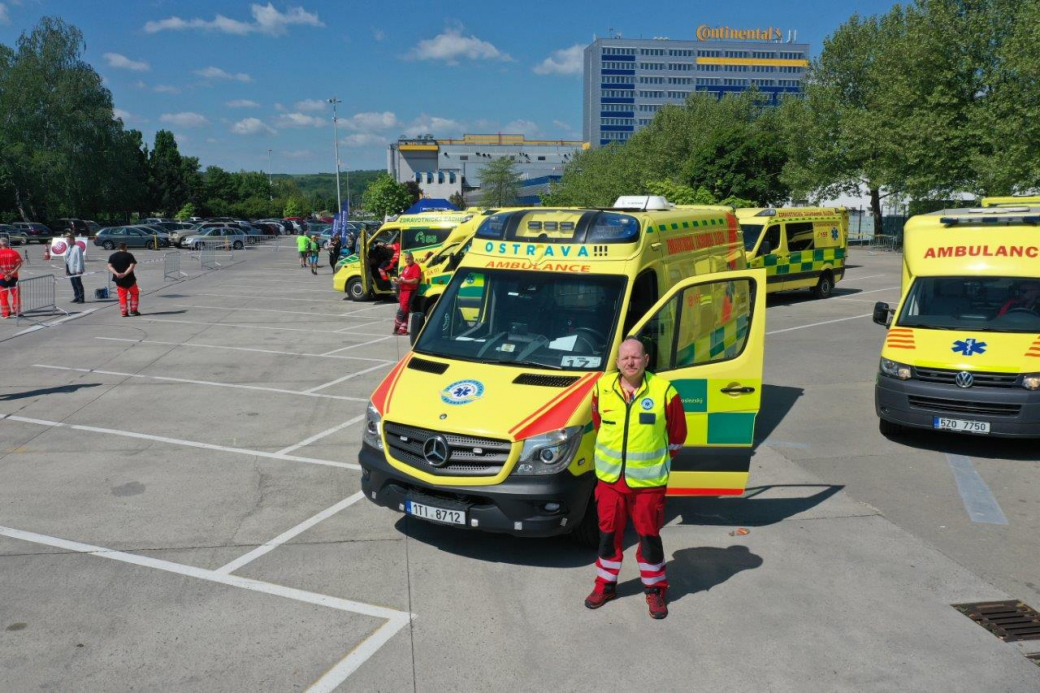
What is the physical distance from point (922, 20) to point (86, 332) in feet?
123

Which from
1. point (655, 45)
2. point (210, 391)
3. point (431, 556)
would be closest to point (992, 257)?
point (431, 556)

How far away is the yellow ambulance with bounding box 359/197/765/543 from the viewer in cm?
569

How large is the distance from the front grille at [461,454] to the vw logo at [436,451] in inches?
0.8

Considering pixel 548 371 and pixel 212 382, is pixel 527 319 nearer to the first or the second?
pixel 548 371

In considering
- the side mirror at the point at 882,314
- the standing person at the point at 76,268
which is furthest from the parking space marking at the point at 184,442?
the standing person at the point at 76,268

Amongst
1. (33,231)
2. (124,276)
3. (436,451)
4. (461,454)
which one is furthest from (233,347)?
(33,231)

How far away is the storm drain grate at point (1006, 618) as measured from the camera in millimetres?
5129

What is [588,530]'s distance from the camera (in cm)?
617

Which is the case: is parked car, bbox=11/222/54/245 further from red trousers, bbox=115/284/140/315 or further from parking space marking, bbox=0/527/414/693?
parking space marking, bbox=0/527/414/693

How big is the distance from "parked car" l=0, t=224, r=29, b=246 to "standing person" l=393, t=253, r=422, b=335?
4756 centimetres

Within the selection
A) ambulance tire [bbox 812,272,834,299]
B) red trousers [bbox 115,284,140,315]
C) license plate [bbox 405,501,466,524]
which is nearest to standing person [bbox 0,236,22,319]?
red trousers [bbox 115,284,140,315]

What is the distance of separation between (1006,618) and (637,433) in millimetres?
→ 2611

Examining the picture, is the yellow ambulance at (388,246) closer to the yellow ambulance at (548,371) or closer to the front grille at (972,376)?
the front grille at (972,376)

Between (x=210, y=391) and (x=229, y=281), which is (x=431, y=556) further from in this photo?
(x=229, y=281)
